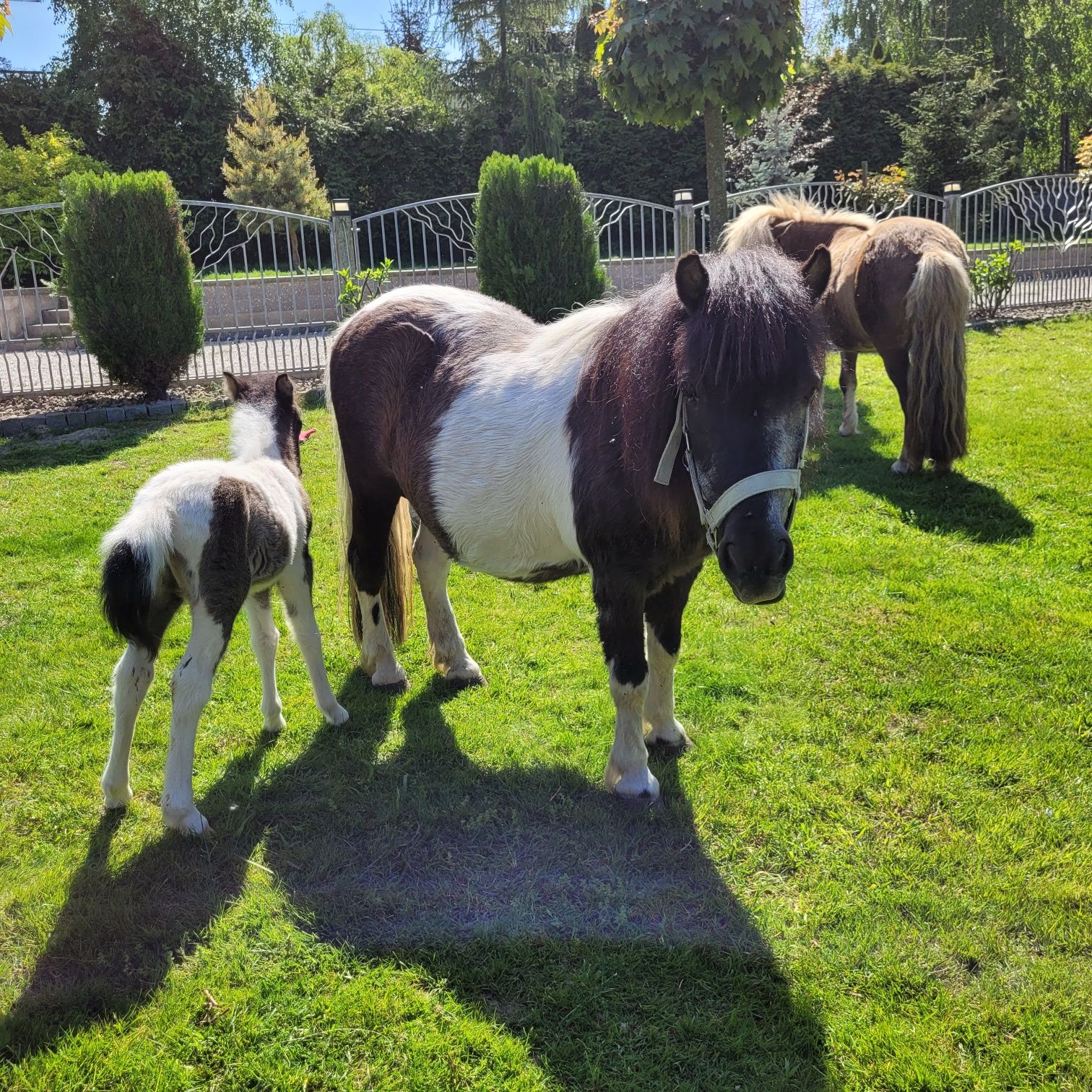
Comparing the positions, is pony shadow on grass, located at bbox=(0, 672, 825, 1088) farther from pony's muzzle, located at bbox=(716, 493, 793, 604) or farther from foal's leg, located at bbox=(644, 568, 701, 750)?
pony's muzzle, located at bbox=(716, 493, 793, 604)

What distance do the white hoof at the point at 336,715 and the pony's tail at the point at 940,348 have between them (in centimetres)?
475

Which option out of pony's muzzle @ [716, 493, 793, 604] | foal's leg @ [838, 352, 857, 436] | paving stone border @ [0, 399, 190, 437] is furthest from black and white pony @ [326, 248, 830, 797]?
paving stone border @ [0, 399, 190, 437]

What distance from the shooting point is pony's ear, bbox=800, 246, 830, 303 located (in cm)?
262

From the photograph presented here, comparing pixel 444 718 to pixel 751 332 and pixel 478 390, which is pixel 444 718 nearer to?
pixel 478 390

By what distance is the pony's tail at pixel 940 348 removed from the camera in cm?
614

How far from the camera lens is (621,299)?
3322mm

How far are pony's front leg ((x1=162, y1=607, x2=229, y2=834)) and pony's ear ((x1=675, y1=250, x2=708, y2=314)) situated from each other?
189 centimetres

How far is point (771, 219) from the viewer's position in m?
8.68

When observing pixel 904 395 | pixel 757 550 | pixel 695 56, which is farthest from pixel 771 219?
pixel 757 550

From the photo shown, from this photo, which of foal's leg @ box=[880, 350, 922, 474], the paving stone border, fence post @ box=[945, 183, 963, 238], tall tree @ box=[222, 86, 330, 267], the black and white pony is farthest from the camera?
tall tree @ box=[222, 86, 330, 267]

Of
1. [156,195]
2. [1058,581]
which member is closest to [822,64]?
[156,195]

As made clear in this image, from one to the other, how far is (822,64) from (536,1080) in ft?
94.5

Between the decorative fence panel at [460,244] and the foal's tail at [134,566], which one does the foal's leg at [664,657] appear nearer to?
the foal's tail at [134,566]

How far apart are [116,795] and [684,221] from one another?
1107cm
